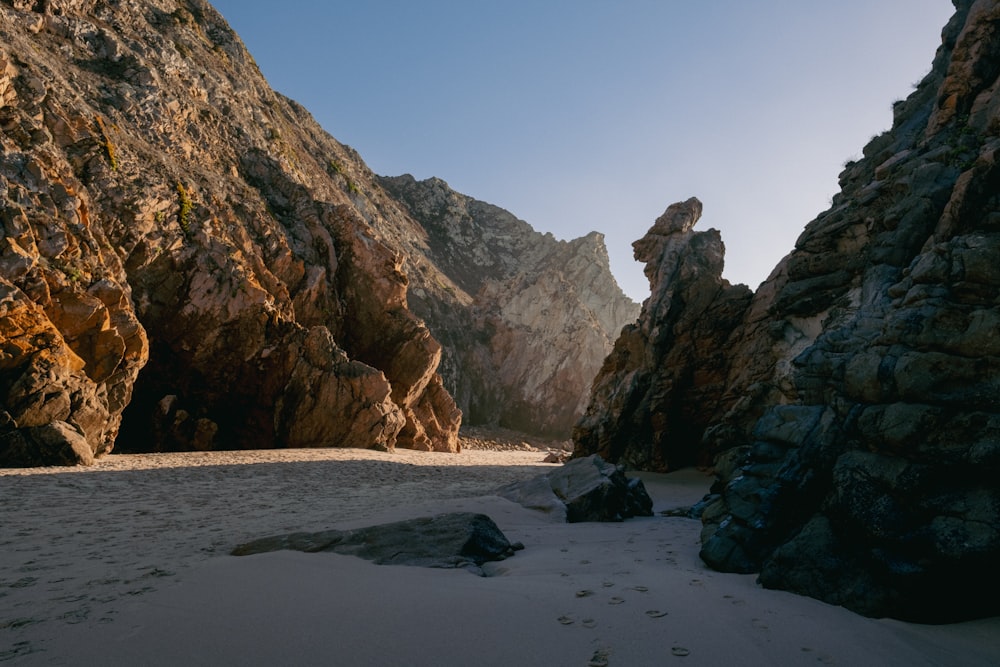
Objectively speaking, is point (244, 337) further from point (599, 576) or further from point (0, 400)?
point (599, 576)

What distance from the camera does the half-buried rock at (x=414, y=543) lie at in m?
5.20

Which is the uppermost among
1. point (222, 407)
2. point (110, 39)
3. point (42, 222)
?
point (110, 39)

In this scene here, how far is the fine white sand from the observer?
2.90m

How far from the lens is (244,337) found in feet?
69.9

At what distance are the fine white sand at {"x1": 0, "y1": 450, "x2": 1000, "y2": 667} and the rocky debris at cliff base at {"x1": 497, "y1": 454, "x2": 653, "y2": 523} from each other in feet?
6.95

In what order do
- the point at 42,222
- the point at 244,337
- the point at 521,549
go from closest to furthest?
the point at 521,549, the point at 42,222, the point at 244,337

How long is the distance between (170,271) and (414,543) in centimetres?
1931

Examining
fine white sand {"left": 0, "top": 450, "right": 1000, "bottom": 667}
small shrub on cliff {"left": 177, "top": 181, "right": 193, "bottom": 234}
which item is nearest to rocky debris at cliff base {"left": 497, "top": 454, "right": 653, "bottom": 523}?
fine white sand {"left": 0, "top": 450, "right": 1000, "bottom": 667}

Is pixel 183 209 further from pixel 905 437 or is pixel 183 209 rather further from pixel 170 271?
pixel 905 437

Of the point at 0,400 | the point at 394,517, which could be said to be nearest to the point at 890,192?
the point at 394,517

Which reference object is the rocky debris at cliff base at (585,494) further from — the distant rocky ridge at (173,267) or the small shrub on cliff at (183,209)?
the small shrub on cliff at (183,209)

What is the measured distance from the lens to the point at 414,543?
552 centimetres


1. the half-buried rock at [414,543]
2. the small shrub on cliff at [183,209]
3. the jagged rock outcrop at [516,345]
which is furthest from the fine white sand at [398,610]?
the jagged rock outcrop at [516,345]

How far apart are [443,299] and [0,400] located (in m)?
44.8
